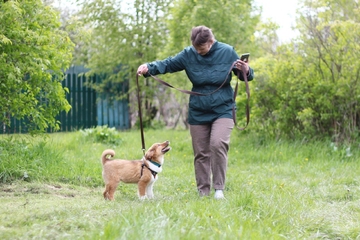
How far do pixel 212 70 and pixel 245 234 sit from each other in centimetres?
261

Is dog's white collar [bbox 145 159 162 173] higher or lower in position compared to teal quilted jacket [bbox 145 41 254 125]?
lower

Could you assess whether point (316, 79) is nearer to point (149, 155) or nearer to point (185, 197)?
point (185, 197)

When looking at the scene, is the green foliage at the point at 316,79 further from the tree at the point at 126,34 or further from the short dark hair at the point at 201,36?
the tree at the point at 126,34

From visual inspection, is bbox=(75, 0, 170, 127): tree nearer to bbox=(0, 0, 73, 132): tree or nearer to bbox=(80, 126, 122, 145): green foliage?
bbox=(80, 126, 122, 145): green foliage

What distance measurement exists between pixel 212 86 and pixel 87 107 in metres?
12.1

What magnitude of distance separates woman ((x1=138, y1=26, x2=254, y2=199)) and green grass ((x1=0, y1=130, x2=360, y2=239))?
1.86 ft

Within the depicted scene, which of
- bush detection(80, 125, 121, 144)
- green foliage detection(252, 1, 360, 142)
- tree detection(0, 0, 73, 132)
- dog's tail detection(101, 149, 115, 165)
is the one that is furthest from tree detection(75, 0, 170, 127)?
dog's tail detection(101, 149, 115, 165)

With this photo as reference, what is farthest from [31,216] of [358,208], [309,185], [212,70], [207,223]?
→ [309,185]

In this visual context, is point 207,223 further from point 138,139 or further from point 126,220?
point 138,139

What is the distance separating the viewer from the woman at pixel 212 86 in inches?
263

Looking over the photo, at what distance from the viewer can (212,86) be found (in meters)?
6.73

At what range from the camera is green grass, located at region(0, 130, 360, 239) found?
15.4ft

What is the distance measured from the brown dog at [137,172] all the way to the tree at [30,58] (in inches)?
80.7

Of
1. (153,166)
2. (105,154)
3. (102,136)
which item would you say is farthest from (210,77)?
(102,136)
